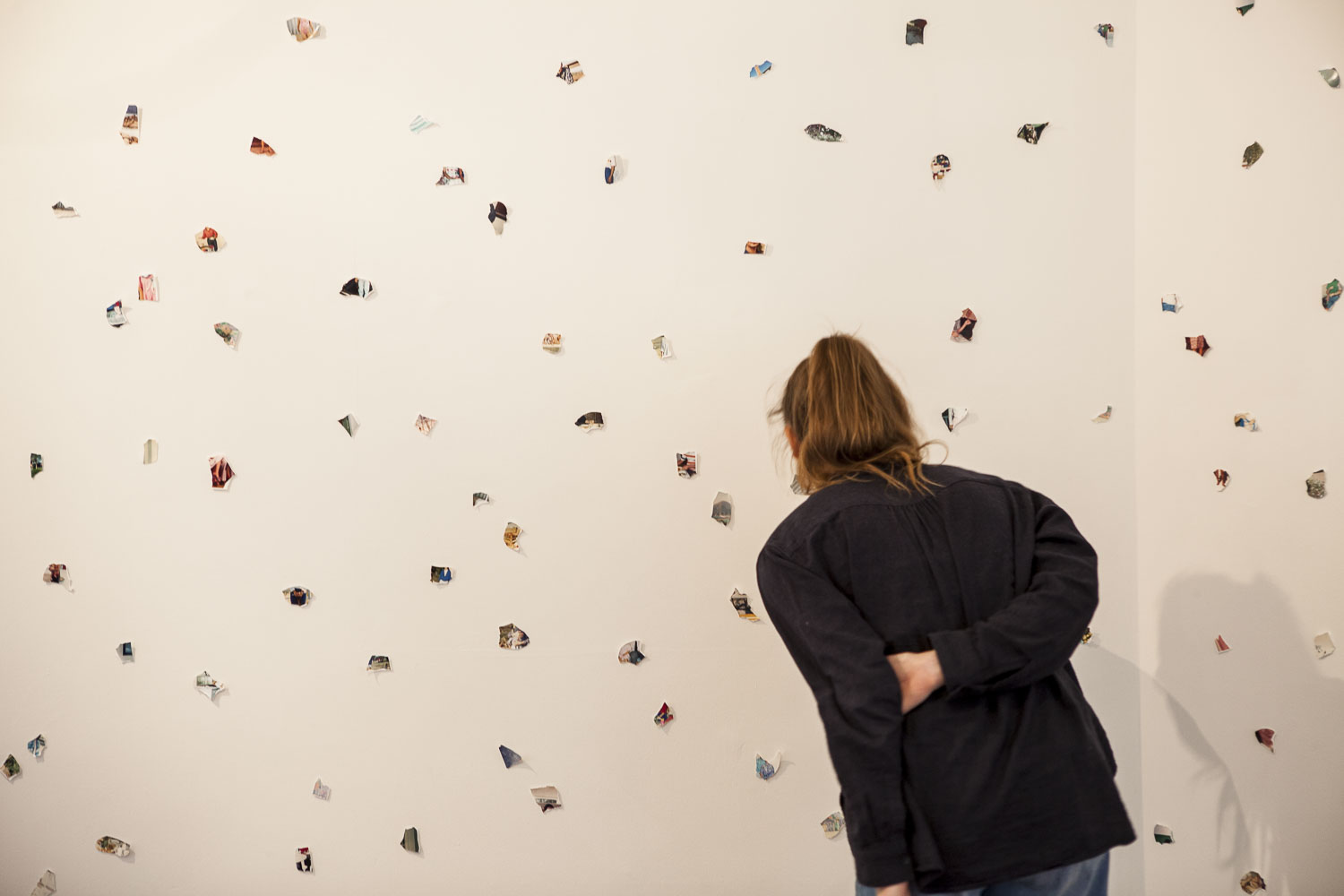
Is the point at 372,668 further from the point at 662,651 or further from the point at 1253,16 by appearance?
the point at 1253,16

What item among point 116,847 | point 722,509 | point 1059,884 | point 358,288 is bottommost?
point 116,847

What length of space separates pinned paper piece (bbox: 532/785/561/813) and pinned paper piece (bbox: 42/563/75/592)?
1142 millimetres

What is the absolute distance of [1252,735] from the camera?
1828 mm

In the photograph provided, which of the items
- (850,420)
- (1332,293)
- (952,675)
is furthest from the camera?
A: (1332,293)

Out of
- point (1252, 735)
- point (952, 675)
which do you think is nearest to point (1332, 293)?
point (1252, 735)

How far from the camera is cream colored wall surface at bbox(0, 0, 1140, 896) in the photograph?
1834 mm

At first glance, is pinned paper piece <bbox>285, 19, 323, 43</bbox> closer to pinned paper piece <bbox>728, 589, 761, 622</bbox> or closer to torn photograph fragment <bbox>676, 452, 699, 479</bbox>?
torn photograph fragment <bbox>676, 452, 699, 479</bbox>

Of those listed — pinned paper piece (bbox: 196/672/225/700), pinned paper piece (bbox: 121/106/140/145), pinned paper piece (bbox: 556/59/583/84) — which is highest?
pinned paper piece (bbox: 556/59/583/84)

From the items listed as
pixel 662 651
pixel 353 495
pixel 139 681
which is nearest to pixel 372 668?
pixel 353 495

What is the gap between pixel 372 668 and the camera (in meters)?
1.86

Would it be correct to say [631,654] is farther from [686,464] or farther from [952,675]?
[952,675]

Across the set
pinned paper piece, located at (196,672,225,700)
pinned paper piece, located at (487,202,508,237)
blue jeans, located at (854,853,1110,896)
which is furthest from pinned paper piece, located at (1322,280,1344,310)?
A: pinned paper piece, located at (196,672,225,700)

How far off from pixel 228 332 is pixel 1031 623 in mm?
1712

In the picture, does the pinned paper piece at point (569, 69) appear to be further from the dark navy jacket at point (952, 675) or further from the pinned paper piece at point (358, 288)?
the dark navy jacket at point (952, 675)
